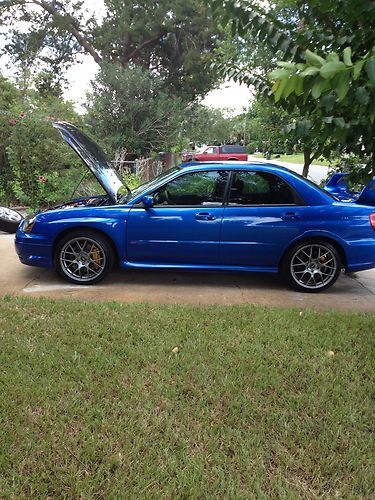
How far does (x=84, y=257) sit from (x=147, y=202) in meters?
1.00

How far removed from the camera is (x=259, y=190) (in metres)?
5.04

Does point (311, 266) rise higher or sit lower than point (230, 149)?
lower

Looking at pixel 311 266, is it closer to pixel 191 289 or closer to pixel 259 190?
pixel 259 190

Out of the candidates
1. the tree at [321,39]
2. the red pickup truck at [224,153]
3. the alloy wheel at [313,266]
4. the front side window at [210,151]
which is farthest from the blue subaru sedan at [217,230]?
the front side window at [210,151]

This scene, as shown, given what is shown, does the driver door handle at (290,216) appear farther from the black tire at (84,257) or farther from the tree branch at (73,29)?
the tree branch at (73,29)

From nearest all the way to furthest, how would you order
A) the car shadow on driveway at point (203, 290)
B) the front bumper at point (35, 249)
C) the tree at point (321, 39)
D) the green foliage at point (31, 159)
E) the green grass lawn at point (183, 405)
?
the tree at point (321, 39)
the green grass lawn at point (183, 405)
the car shadow on driveway at point (203, 290)
the front bumper at point (35, 249)
the green foliage at point (31, 159)

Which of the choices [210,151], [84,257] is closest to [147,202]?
[84,257]

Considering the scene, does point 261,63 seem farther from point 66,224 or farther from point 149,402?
point 149,402

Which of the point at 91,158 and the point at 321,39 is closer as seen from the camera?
the point at 321,39

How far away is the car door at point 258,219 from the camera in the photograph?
4898 millimetres

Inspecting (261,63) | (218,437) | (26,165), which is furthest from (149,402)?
(26,165)

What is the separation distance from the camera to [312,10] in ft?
7.70

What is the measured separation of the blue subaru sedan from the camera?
4918 mm

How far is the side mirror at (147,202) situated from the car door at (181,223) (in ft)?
0.15
